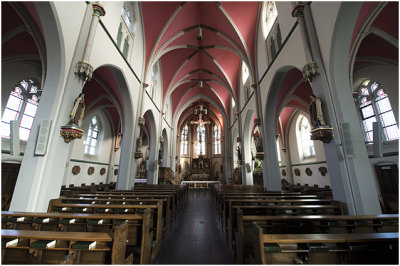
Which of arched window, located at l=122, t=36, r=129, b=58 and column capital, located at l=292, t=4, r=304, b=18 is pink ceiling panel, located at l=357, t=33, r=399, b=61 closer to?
column capital, located at l=292, t=4, r=304, b=18

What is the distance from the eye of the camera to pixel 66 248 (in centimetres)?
170

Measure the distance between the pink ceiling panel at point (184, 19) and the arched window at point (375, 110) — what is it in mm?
10382

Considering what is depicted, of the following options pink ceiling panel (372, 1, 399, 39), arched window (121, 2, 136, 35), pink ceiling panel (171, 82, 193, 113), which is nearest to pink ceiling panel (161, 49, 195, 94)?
pink ceiling panel (171, 82, 193, 113)

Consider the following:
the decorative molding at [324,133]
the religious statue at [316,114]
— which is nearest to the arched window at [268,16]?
the religious statue at [316,114]

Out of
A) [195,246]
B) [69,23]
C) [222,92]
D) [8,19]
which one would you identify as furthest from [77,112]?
[222,92]

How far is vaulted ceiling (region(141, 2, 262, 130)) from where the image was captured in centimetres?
913

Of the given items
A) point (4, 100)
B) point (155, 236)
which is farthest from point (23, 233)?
point (4, 100)

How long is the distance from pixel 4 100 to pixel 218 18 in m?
11.7

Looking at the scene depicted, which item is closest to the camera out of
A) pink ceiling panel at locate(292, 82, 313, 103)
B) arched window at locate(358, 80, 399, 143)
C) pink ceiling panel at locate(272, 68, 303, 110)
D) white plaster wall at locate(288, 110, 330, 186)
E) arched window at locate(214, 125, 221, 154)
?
pink ceiling panel at locate(272, 68, 303, 110)

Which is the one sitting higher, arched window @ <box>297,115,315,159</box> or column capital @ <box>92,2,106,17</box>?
column capital @ <box>92,2,106,17</box>

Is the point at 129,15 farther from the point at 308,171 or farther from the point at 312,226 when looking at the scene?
the point at 308,171

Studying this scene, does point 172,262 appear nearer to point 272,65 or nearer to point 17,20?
point 272,65

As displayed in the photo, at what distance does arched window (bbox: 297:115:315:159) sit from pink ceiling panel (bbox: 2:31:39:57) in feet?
56.3

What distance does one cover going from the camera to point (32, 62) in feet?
27.1
